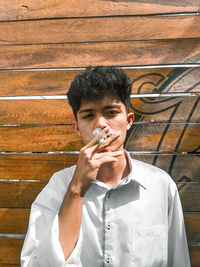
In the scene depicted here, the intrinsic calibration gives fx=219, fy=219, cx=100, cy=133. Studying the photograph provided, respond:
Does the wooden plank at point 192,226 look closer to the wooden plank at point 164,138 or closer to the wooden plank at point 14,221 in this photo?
the wooden plank at point 164,138

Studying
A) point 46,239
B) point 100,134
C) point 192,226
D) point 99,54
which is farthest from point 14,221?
point 99,54

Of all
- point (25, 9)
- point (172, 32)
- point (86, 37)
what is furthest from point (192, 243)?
point (25, 9)

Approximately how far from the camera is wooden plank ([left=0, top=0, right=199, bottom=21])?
74.0 inches

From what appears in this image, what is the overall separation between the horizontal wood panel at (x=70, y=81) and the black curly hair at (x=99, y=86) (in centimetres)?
49

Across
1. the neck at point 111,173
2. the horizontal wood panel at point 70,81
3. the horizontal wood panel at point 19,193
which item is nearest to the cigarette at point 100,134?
the neck at point 111,173

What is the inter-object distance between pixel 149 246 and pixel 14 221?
48.7 inches

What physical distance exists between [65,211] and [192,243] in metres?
1.28

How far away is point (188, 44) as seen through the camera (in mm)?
1897

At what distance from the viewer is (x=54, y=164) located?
1.97m

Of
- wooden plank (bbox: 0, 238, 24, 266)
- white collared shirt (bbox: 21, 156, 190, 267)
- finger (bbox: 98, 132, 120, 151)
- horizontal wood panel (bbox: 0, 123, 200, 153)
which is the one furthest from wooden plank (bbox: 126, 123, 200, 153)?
wooden plank (bbox: 0, 238, 24, 266)

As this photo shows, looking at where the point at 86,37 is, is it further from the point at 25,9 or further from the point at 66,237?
the point at 66,237

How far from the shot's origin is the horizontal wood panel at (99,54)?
1.90 metres

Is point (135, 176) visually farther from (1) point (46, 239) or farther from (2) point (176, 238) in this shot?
(1) point (46, 239)

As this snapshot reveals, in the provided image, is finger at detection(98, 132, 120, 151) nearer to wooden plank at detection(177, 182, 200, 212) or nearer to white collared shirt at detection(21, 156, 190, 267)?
white collared shirt at detection(21, 156, 190, 267)
